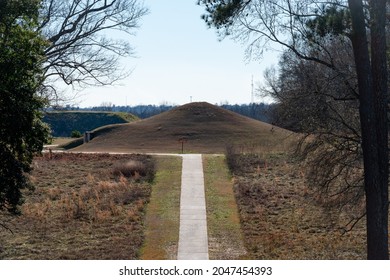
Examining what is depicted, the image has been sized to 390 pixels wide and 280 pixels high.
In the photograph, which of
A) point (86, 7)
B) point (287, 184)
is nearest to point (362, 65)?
point (287, 184)

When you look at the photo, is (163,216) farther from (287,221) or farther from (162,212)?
(287,221)

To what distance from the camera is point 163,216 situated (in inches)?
715

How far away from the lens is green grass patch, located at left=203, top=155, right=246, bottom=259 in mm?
14945

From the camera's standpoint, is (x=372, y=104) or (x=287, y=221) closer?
(x=372, y=104)

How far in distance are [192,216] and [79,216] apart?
12.4ft

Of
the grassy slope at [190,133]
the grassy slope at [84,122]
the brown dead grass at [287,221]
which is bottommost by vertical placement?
the brown dead grass at [287,221]

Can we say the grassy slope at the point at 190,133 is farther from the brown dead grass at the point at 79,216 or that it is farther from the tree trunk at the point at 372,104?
the tree trunk at the point at 372,104

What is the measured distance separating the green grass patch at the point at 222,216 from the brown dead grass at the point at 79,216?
7.11 feet

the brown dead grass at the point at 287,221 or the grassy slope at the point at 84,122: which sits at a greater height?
the grassy slope at the point at 84,122

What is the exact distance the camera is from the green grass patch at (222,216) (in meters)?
14.9

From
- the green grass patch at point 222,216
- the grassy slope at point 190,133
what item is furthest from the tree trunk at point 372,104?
the grassy slope at point 190,133

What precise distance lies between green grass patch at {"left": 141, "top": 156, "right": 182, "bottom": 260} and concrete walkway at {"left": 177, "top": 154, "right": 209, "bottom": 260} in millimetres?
192

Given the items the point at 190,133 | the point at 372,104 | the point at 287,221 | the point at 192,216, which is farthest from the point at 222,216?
the point at 190,133

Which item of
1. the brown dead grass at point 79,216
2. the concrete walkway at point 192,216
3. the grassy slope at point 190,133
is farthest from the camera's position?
the grassy slope at point 190,133
